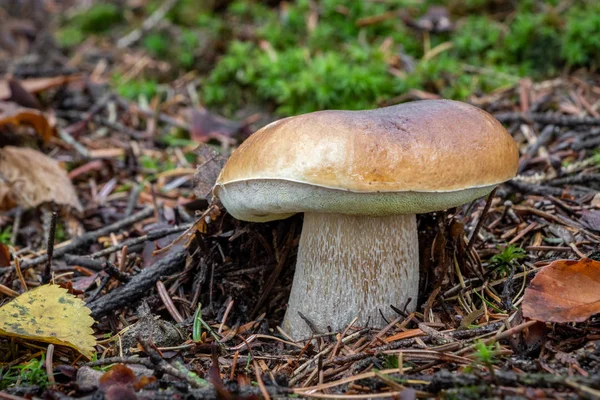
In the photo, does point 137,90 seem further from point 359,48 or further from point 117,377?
point 117,377

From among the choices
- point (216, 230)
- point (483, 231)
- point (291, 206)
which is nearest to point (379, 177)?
point (291, 206)

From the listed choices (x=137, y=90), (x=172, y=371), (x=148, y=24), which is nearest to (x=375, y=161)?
(x=172, y=371)

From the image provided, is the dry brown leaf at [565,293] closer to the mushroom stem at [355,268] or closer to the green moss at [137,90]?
the mushroom stem at [355,268]

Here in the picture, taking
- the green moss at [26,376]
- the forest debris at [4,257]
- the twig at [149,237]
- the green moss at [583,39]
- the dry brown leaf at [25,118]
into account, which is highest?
the green moss at [583,39]

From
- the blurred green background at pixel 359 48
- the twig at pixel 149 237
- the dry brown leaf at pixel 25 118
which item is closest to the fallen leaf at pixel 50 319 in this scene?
the twig at pixel 149 237

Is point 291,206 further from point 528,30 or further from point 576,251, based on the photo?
point 528,30

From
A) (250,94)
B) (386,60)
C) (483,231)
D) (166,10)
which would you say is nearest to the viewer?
(483,231)
